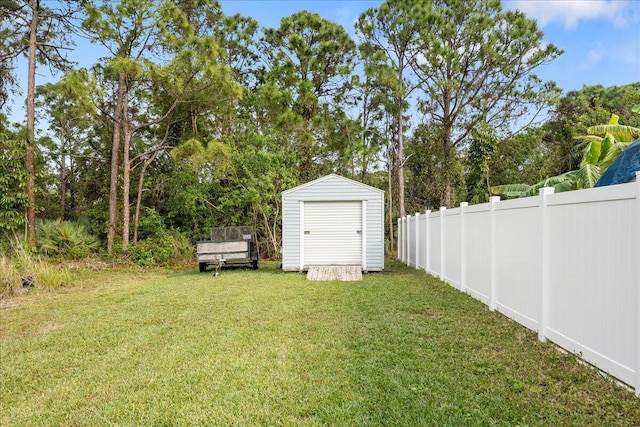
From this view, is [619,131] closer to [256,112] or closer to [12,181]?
[256,112]

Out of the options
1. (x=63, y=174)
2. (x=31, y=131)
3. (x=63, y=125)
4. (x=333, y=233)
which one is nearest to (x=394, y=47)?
(x=333, y=233)

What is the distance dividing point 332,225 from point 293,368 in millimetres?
7504

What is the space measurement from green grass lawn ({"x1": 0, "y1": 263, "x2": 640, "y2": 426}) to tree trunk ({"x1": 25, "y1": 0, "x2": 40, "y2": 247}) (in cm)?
690

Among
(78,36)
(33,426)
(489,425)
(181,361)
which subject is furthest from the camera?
(78,36)

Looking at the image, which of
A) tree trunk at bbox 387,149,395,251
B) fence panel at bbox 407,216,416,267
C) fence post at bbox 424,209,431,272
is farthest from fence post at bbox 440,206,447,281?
tree trunk at bbox 387,149,395,251

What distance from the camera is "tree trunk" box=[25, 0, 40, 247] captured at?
11.8 meters

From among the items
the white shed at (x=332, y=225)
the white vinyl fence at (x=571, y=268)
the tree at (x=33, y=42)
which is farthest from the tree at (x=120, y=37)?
the white vinyl fence at (x=571, y=268)

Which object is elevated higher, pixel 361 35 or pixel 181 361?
pixel 361 35

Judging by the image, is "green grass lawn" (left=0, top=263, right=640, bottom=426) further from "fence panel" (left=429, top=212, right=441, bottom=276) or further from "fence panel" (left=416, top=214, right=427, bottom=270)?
"fence panel" (left=416, top=214, right=427, bottom=270)

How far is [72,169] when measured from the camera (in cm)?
1592

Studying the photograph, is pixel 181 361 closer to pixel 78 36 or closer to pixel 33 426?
pixel 33 426

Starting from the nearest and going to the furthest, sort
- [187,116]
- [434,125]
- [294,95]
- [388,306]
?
[388,306]
[187,116]
[294,95]
[434,125]

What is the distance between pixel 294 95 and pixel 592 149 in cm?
1128

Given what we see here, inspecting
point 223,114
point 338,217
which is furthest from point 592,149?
point 223,114
